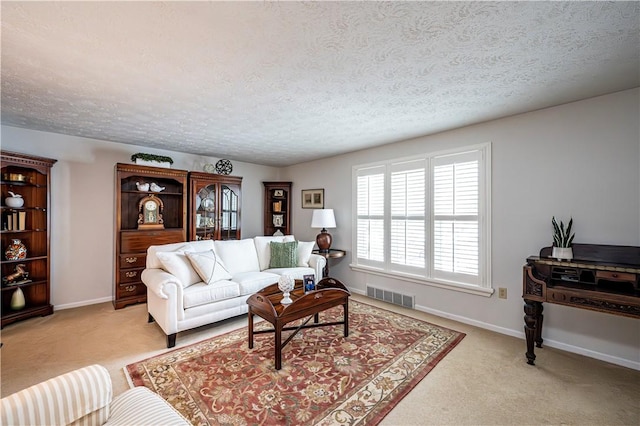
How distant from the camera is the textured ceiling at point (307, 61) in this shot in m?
1.41

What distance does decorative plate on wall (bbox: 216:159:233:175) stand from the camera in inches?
194

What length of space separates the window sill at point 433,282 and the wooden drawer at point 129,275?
3288mm

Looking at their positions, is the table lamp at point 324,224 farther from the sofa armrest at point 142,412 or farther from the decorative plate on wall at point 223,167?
the sofa armrest at point 142,412

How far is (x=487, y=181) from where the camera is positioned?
310 centimetres

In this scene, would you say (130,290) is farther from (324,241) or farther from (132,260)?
(324,241)

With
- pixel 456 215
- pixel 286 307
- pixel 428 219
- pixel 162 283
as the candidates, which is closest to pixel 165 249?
pixel 162 283

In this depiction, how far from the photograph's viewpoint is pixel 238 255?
3775mm

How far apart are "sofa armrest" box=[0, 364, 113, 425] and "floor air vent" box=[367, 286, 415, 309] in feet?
11.1

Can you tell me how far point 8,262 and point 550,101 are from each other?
603 centimetres

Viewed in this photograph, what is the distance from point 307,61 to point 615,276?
9.34 feet

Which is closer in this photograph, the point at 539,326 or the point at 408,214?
the point at 539,326

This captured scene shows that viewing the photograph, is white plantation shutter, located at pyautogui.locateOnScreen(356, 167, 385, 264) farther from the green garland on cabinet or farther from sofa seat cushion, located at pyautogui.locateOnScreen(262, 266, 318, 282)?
the green garland on cabinet

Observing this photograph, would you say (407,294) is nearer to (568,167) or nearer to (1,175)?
(568,167)

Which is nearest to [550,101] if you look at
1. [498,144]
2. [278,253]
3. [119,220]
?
[498,144]
